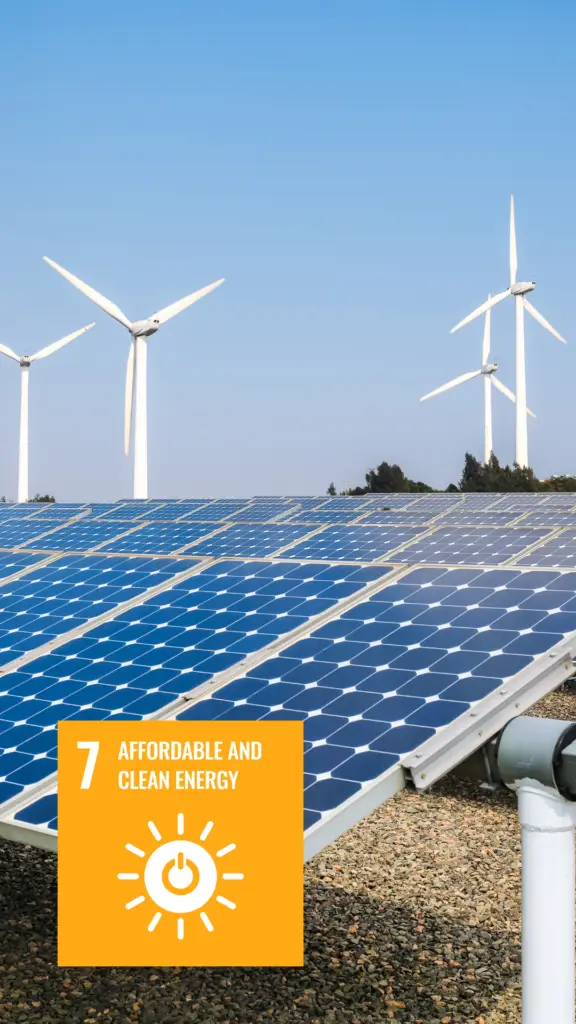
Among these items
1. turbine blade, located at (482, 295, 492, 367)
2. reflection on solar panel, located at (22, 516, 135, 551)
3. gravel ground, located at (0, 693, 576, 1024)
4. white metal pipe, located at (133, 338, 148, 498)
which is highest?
turbine blade, located at (482, 295, 492, 367)

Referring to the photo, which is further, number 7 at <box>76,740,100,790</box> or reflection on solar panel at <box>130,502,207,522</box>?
reflection on solar panel at <box>130,502,207,522</box>

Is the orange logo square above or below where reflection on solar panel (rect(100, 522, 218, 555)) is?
below

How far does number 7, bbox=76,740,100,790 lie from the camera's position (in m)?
8.45

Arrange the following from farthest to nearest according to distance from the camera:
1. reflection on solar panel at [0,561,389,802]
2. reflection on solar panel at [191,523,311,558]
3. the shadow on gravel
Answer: reflection on solar panel at [191,523,311,558] → the shadow on gravel → reflection on solar panel at [0,561,389,802]

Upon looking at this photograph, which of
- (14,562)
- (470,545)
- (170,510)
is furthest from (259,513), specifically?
(470,545)

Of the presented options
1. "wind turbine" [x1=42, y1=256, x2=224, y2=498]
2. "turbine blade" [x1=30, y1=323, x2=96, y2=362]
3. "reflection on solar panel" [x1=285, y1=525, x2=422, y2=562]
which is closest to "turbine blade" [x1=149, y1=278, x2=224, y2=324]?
"wind turbine" [x1=42, y1=256, x2=224, y2=498]

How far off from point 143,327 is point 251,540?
124ft

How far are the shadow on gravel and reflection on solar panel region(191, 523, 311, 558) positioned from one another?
233 inches

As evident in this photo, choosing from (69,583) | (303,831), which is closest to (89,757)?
(303,831)

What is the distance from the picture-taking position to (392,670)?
1048cm

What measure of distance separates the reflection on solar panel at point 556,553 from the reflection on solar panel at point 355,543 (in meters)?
2.37

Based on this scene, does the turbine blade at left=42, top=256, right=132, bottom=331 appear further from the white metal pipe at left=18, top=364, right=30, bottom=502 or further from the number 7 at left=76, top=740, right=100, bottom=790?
the number 7 at left=76, top=740, right=100, bottom=790

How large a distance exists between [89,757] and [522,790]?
3.62m

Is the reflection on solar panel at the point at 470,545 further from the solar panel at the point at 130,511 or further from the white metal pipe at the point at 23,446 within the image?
the white metal pipe at the point at 23,446
